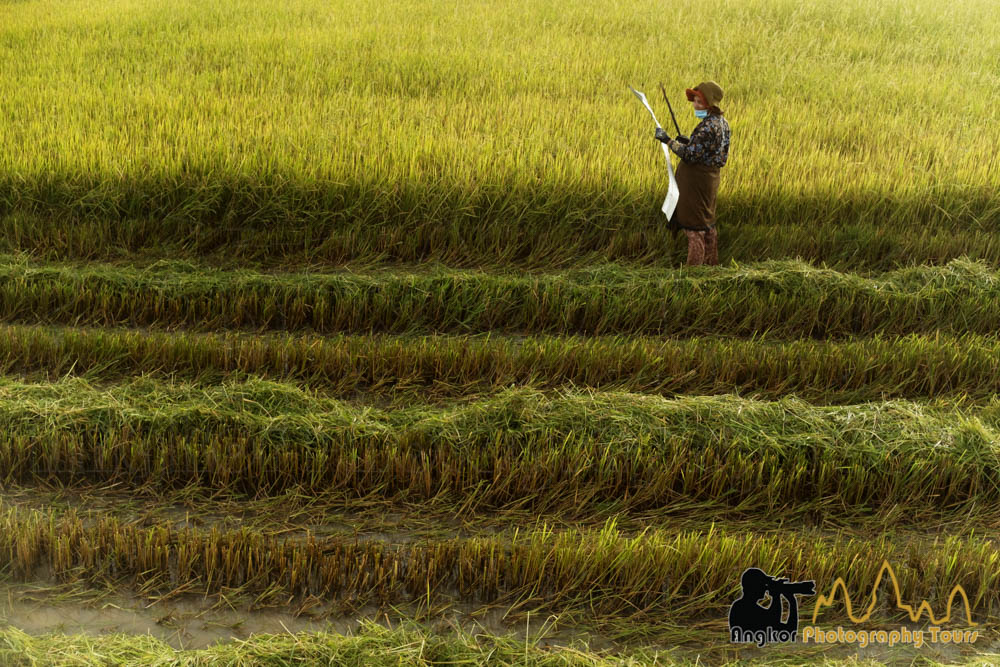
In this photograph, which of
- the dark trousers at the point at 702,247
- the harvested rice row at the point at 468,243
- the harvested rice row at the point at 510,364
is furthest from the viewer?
the harvested rice row at the point at 468,243

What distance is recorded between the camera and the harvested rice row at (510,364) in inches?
140

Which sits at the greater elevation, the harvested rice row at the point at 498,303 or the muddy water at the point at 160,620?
the harvested rice row at the point at 498,303

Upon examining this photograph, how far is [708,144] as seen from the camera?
12.5 feet

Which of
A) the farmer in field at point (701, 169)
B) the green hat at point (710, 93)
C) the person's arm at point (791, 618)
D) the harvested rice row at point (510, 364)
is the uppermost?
the green hat at point (710, 93)

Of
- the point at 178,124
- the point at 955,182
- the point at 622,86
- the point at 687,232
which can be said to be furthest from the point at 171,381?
the point at 955,182

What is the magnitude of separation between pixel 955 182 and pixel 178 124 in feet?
15.9

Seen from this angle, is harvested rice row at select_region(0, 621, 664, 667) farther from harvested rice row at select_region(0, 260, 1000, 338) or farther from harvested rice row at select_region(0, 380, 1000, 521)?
harvested rice row at select_region(0, 260, 1000, 338)

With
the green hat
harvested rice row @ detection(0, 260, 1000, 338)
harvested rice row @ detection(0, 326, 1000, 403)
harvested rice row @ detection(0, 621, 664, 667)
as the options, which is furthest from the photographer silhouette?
the green hat

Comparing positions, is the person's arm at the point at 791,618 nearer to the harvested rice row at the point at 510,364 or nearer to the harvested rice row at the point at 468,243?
the harvested rice row at the point at 510,364

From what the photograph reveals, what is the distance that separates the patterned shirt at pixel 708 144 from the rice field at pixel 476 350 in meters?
0.64

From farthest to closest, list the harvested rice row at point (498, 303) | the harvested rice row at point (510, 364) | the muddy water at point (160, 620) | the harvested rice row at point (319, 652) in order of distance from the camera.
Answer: the harvested rice row at point (498, 303) < the harvested rice row at point (510, 364) < the muddy water at point (160, 620) < the harvested rice row at point (319, 652)

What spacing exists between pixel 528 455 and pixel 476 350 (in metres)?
0.83

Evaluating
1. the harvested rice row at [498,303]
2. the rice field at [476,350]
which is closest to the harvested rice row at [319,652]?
the rice field at [476,350]

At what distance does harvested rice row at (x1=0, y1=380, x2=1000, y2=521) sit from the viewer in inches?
114
